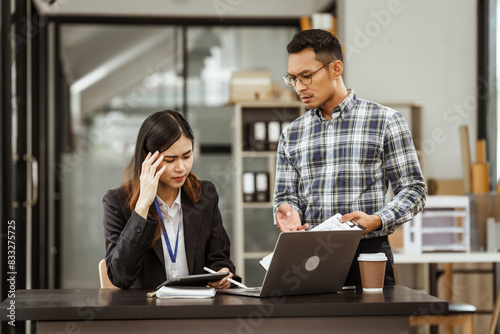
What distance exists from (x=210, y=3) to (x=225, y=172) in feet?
5.10

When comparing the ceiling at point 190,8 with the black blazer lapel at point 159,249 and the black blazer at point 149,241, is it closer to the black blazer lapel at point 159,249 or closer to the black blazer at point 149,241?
the black blazer at point 149,241

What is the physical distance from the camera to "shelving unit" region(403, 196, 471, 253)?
13.7ft

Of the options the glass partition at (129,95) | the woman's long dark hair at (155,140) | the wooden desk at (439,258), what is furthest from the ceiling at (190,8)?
the woman's long dark hair at (155,140)

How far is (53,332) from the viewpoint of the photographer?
1.87 m

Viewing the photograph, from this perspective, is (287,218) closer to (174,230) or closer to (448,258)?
(174,230)

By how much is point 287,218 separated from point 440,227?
6.96 feet

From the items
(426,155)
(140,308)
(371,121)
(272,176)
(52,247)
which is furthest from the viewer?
(52,247)

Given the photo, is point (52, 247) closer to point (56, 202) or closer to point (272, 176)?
point (56, 202)

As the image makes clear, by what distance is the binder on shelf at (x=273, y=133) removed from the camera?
Answer: 18.3 feet

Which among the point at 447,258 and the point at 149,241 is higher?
the point at 149,241

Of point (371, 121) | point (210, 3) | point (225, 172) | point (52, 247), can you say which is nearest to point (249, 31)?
point (210, 3)

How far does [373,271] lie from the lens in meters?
2.17

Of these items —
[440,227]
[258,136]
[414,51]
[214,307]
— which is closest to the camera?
[214,307]

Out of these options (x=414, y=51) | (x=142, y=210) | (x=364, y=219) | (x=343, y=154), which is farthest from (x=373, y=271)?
(x=414, y=51)
